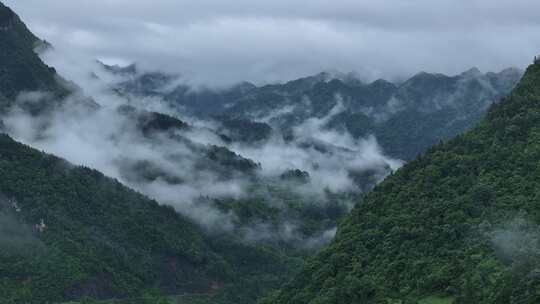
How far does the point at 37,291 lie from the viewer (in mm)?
131000

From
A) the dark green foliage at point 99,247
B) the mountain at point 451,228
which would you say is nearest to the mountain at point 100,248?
the dark green foliage at point 99,247

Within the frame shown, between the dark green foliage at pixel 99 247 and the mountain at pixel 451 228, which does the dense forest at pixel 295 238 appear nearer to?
the mountain at pixel 451 228

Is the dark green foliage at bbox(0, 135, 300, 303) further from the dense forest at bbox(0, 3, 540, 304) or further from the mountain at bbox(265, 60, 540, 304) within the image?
the mountain at bbox(265, 60, 540, 304)

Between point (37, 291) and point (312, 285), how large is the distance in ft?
193

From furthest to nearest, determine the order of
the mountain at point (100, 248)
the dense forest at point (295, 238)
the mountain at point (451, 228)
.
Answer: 1. the mountain at point (100, 248)
2. the dense forest at point (295, 238)
3. the mountain at point (451, 228)

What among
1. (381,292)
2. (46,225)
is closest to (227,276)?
(46,225)

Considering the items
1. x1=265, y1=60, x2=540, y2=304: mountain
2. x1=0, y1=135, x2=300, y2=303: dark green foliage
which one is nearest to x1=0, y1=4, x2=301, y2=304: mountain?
x1=0, y1=135, x2=300, y2=303: dark green foliage

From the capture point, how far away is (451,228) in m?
76.6

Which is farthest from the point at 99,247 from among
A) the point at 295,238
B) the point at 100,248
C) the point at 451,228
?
the point at 451,228

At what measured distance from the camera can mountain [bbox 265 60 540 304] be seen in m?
68.6

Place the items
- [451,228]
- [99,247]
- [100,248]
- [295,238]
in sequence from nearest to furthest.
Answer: [451,228], [100,248], [99,247], [295,238]

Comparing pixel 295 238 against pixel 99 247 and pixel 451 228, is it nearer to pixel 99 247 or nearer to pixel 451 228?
pixel 99 247

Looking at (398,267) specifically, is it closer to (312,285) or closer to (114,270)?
(312,285)

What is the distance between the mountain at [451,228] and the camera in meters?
68.6
